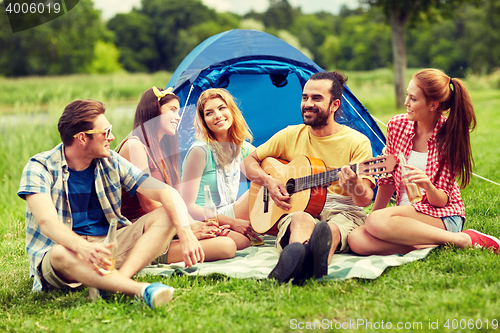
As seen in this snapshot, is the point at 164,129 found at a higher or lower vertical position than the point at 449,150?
higher

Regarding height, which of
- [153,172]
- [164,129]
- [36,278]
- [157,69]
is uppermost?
[157,69]

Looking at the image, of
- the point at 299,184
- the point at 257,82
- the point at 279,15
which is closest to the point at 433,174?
the point at 299,184

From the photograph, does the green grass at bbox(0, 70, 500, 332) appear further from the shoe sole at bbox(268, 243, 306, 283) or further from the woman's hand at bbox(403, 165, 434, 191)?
the woman's hand at bbox(403, 165, 434, 191)

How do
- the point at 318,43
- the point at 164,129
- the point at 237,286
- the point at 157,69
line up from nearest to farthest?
1. the point at 237,286
2. the point at 164,129
3. the point at 157,69
4. the point at 318,43

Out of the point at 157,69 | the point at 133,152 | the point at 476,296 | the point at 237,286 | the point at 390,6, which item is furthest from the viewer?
the point at 157,69

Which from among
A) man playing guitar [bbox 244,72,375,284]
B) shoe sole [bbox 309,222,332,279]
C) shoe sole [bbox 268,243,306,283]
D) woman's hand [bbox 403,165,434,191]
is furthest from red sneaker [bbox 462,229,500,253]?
shoe sole [bbox 268,243,306,283]

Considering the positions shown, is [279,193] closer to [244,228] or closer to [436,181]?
[244,228]

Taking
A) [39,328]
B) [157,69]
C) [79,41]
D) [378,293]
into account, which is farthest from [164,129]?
[157,69]

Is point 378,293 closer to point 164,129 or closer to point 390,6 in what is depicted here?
point 164,129

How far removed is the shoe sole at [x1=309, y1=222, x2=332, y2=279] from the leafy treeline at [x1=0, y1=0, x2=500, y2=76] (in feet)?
58.5

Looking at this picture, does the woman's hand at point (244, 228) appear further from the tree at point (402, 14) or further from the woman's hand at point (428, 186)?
the tree at point (402, 14)

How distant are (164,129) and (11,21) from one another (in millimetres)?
27041

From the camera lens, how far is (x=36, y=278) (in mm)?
2215

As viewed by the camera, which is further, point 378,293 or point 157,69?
point 157,69
